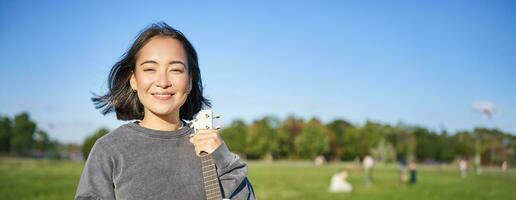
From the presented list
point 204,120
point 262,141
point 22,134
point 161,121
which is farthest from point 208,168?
point 22,134

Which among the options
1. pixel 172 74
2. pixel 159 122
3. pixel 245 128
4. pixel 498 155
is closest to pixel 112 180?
pixel 159 122

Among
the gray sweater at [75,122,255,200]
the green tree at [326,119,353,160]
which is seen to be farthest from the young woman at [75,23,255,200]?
the green tree at [326,119,353,160]

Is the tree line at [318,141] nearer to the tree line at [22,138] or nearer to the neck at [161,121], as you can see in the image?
the tree line at [22,138]

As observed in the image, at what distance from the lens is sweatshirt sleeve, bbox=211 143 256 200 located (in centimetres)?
261

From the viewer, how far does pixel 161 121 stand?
112 inches

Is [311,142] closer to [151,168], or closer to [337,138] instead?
[337,138]

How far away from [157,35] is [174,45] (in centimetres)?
12

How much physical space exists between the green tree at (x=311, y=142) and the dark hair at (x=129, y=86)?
290 ft

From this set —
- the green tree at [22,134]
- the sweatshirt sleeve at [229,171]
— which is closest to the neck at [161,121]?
the sweatshirt sleeve at [229,171]

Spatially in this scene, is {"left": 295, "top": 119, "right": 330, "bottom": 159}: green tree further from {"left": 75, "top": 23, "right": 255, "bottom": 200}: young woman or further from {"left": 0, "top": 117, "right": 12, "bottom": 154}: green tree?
{"left": 75, "top": 23, "right": 255, "bottom": 200}: young woman

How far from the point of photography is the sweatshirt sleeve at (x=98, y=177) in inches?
98.7

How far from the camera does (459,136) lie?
93.8m

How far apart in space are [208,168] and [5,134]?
99.1 metres

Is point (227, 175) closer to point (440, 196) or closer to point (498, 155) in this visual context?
point (440, 196)
